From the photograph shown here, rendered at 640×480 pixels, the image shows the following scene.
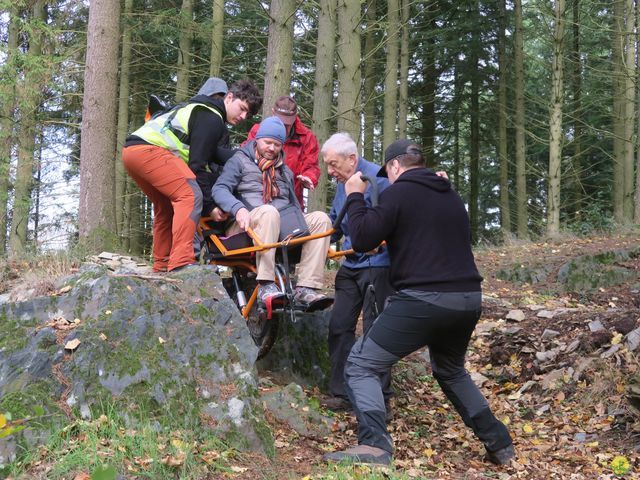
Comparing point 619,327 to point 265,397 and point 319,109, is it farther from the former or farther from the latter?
point 319,109

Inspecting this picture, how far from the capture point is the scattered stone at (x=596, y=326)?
641 centimetres

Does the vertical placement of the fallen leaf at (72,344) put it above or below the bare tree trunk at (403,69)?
below

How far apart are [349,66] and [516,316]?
16.5 ft

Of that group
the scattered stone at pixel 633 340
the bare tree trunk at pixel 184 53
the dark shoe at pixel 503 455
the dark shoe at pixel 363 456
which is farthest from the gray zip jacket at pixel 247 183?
the bare tree trunk at pixel 184 53

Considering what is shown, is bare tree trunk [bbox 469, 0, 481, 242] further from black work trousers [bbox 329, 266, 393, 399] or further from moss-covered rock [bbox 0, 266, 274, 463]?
moss-covered rock [bbox 0, 266, 274, 463]

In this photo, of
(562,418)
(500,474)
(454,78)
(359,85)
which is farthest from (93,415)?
(454,78)

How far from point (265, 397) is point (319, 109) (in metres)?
6.04

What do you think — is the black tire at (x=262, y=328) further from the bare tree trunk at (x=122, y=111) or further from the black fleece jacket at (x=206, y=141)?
the bare tree trunk at (x=122, y=111)

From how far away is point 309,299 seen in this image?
488cm

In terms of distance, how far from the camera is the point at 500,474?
420 centimetres

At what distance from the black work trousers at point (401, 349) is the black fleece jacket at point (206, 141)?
79.4 inches

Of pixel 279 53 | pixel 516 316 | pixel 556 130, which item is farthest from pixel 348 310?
pixel 556 130

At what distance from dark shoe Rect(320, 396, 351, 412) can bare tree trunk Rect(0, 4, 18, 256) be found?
29.9 feet

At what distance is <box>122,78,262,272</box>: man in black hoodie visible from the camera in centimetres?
514
